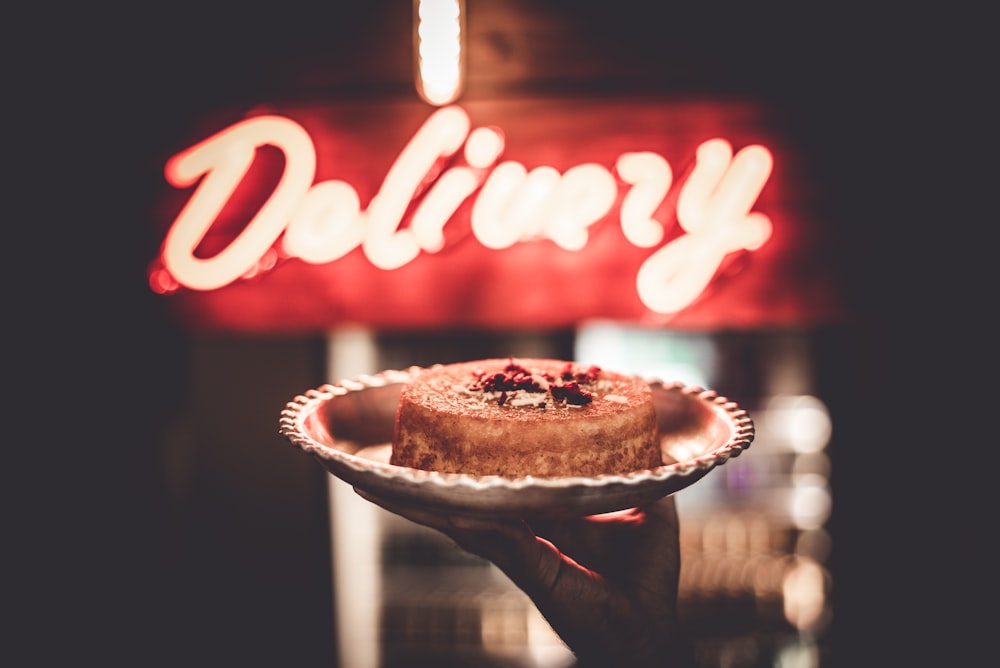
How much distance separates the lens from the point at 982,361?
4.59 m

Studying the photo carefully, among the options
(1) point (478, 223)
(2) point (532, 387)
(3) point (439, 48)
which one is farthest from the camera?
(1) point (478, 223)

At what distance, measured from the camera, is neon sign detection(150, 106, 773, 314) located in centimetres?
420

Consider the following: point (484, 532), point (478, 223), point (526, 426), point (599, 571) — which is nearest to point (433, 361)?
point (478, 223)

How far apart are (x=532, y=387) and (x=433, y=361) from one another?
140 inches

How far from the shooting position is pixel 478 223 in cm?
432

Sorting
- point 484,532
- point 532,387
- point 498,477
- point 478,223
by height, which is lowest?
point 484,532

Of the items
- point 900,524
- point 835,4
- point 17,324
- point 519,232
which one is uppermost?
point 835,4

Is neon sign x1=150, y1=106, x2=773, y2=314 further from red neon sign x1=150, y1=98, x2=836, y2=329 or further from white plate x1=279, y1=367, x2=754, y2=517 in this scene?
white plate x1=279, y1=367, x2=754, y2=517

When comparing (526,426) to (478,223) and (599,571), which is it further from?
(478,223)

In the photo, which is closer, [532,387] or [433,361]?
[532,387]

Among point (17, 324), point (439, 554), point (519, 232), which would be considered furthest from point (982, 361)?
point (17, 324)

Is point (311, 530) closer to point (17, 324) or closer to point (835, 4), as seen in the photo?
point (17, 324)

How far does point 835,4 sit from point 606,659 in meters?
4.14

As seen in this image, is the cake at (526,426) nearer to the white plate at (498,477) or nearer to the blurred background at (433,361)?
the white plate at (498,477)
